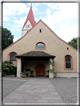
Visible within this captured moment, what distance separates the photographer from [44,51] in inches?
712

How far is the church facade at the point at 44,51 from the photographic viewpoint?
17641 millimetres

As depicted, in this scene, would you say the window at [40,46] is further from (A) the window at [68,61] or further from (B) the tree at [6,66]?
(B) the tree at [6,66]

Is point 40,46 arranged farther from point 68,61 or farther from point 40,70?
point 68,61

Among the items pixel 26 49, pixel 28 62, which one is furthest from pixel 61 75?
pixel 26 49

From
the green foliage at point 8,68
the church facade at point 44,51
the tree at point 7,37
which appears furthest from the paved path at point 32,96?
the tree at point 7,37

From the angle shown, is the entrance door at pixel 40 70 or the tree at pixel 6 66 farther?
the entrance door at pixel 40 70

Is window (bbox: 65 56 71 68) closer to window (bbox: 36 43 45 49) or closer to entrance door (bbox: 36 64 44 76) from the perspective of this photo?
Answer: entrance door (bbox: 36 64 44 76)

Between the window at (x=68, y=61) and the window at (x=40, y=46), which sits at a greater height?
the window at (x=40, y=46)

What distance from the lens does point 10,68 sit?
16.7 m

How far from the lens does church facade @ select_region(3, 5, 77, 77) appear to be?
17641mm

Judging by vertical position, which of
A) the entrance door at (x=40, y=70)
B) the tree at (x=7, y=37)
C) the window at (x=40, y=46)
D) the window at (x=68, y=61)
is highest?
the tree at (x=7, y=37)

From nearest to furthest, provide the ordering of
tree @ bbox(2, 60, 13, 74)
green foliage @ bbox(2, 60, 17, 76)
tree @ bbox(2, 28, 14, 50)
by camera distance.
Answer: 1. tree @ bbox(2, 60, 13, 74)
2. green foliage @ bbox(2, 60, 17, 76)
3. tree @ bbox(2, 28, 14, 50)

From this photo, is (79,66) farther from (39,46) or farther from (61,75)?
(39,46)

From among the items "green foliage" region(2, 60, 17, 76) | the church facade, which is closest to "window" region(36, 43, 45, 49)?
the church facade
